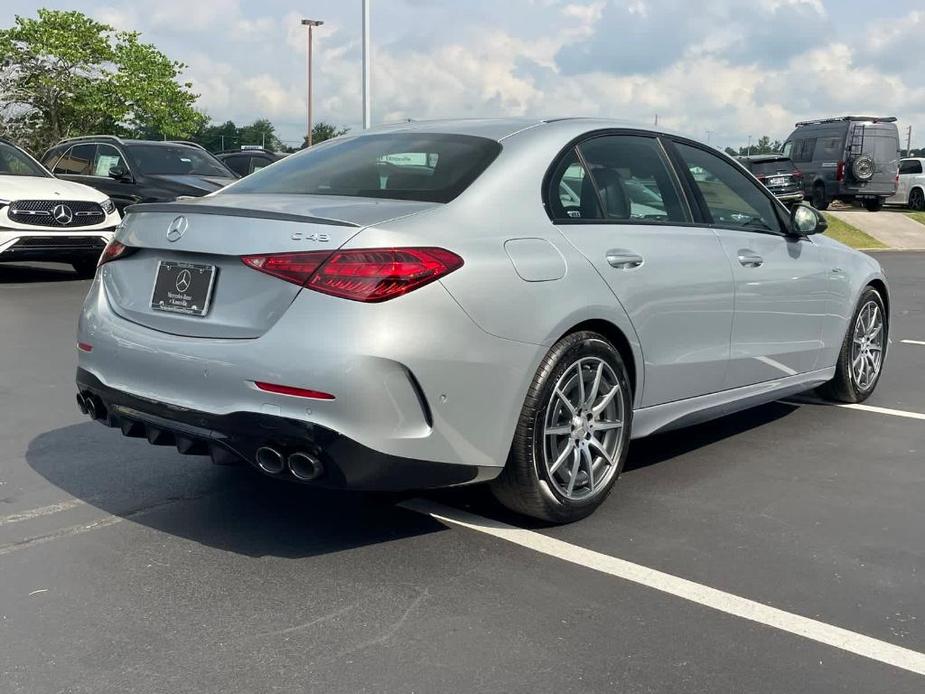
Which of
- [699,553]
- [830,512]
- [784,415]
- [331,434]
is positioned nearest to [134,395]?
[331,434]

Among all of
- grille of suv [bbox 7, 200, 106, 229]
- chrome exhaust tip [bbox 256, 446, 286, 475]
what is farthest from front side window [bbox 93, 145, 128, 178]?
chrome exhaust tip [bbox 256, 446, 286, 475]

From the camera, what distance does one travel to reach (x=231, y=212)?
3803 millimetres

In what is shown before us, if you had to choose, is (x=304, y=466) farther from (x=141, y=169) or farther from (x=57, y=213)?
(x=141, y=169)

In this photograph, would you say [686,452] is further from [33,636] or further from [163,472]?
[33,636]

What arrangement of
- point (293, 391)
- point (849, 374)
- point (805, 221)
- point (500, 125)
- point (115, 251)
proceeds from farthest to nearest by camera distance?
point (849, 374) < point (805, 221) < point (500, 125) < point (115, 251) < point (293, 391)

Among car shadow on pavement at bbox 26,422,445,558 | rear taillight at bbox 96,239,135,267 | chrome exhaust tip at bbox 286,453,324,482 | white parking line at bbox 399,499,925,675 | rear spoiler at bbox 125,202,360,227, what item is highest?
rear spoiler at bbox 125,202,360,227

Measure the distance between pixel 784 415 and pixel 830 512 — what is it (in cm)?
200

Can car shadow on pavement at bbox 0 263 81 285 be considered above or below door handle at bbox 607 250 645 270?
below

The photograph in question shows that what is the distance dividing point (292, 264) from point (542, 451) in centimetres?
116

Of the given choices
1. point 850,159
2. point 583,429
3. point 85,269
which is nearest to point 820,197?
point 850,159

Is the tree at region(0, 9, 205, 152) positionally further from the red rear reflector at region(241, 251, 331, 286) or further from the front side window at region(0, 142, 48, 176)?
the red rear reflector at region(241, 251, 331, 286)

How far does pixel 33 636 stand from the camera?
3164 mm

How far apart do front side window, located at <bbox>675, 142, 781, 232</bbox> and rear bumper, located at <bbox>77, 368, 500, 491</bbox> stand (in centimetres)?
207

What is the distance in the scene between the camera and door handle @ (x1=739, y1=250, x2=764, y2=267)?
516 cm
